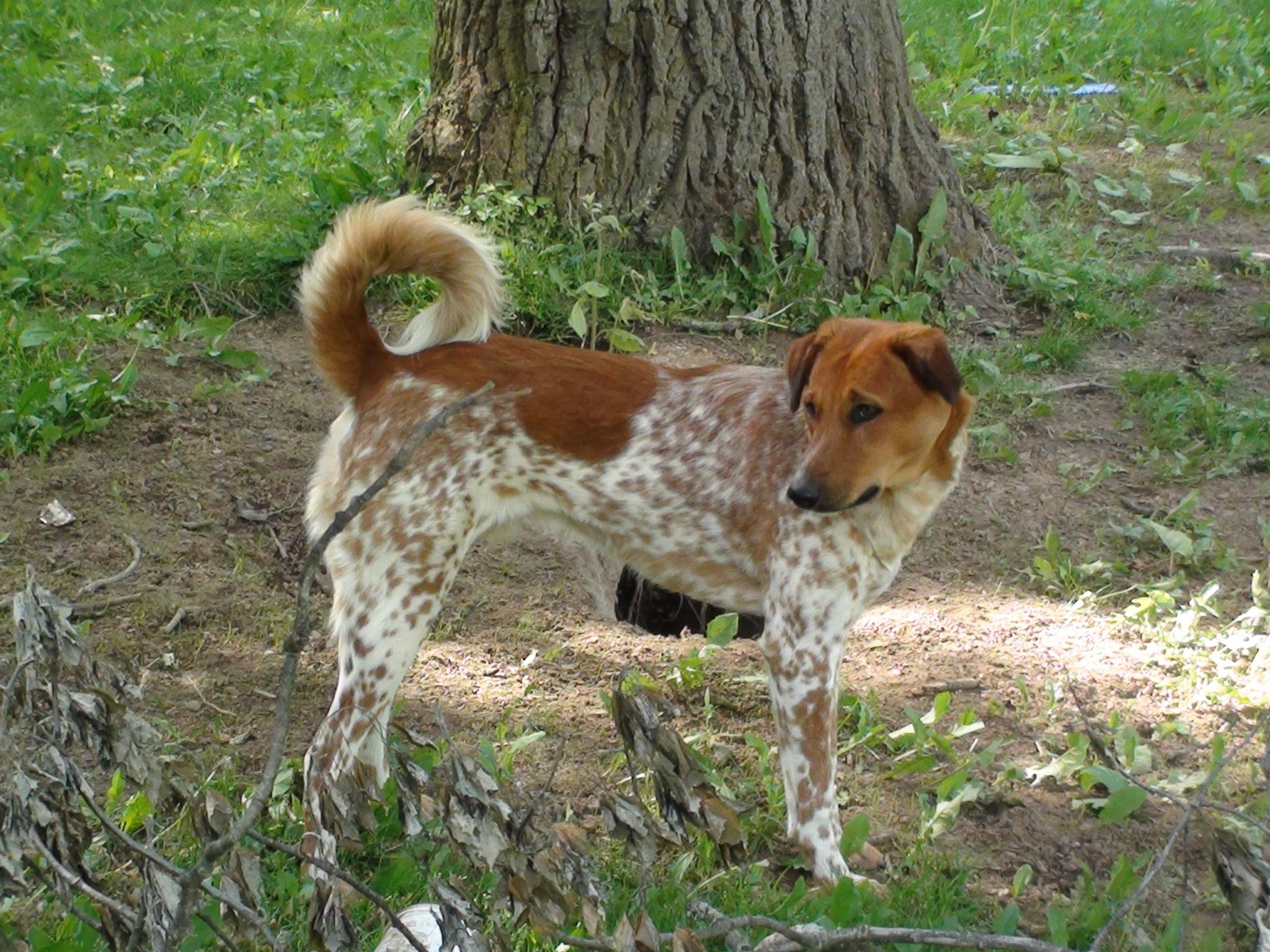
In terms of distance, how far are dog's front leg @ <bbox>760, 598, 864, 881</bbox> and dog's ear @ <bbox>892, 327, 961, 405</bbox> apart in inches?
28.2

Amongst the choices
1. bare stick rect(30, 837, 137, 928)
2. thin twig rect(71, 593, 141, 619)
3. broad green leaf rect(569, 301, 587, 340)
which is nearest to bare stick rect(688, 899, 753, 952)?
bare stick rect(30, 837, 137, 928)

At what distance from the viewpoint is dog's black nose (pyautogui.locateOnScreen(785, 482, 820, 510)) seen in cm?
371

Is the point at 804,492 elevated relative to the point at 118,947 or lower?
elevated

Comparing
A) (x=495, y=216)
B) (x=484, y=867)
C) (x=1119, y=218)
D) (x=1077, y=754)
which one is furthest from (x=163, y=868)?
(x=1119, y=218)

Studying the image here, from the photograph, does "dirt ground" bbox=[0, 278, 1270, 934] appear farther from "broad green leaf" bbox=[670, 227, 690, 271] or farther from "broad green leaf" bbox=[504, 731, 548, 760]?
"broad green leaf" bbox=[670, 227, 690, 271]

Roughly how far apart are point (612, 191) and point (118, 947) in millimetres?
4530

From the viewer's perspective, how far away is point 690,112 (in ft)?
20.3

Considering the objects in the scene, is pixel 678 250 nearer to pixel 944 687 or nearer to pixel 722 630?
pixel 722 630

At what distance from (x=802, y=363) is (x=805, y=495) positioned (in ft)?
1.54

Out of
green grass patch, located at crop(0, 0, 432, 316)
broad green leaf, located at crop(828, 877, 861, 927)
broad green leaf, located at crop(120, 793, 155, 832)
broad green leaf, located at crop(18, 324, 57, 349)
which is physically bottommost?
broad green leaf, located at crop(828, 877, 861, 927)

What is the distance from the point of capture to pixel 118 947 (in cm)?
230

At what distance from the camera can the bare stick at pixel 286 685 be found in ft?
6.03

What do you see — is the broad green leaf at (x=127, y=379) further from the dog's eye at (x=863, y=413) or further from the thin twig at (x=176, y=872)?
the thin twig at (x=176, y=872)

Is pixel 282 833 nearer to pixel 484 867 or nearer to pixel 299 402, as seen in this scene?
pixel 484 867
